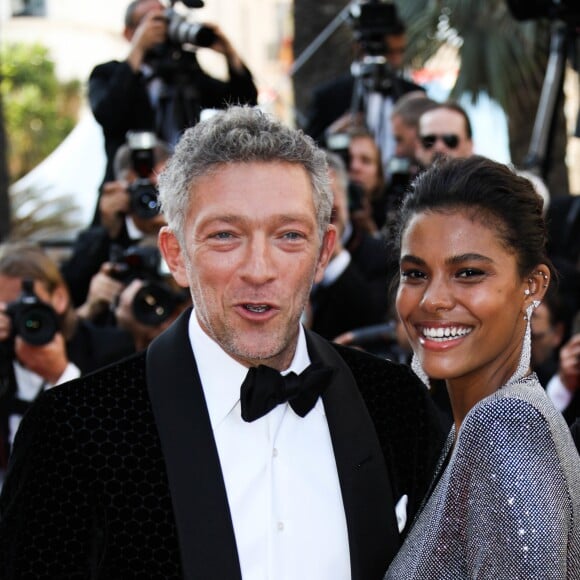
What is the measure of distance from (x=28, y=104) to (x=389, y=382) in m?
20.8

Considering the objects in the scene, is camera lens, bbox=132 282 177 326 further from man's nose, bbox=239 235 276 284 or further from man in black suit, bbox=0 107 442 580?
man's nose, bbox=239 235 276 284

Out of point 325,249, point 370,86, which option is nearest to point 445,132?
point 370,86

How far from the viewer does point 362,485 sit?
235 centimetres

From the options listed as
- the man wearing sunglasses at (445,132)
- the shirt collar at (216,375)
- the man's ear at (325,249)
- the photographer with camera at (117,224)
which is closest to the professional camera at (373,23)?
the man wearing sunglasses at (445,132)

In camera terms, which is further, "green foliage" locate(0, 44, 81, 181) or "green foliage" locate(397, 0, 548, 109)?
"green foliage" locate(0, 44, 81, 181)

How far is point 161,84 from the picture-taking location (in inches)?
194

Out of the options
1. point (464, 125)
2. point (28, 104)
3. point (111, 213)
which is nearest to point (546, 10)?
point (464, 125)

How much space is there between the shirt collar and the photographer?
8.00ft

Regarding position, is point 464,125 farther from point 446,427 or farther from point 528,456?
point 528,456

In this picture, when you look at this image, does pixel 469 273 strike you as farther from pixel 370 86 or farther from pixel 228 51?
pixel 370 86

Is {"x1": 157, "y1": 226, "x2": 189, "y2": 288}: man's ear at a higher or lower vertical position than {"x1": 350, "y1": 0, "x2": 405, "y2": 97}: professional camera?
lower

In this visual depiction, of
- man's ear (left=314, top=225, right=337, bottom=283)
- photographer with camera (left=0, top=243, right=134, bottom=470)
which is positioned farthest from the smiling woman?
photographer with camera (left=0, top=243, right=134, bottom=470)

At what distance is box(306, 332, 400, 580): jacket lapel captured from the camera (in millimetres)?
2301

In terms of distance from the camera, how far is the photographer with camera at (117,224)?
4.46 metres
